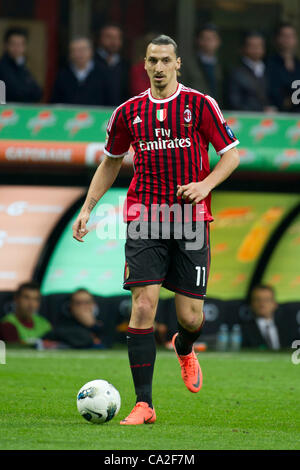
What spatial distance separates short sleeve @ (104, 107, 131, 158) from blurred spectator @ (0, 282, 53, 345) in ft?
17.8

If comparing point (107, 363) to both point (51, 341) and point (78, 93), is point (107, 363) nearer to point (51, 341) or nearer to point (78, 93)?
point (51, 341)

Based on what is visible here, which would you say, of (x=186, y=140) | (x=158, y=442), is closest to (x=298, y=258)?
(x=186, y=140)

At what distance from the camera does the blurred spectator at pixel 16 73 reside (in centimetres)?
1184

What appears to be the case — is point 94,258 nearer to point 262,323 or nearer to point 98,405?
point 262,323

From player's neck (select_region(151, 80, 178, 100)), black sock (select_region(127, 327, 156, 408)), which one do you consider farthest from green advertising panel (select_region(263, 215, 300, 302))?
black sock (select_region(127, 327, 156, 408))

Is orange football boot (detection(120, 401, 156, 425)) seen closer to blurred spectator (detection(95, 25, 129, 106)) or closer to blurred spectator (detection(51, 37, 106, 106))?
blurred spectator (detection(51, 37, 106, 106))

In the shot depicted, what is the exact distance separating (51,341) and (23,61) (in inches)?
131

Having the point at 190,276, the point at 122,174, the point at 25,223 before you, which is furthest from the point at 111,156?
the point at 25,223

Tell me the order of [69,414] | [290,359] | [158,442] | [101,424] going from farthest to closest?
[290,359] → [69,414] → [101,424] → [158,442]

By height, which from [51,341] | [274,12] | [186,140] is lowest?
[51,341]

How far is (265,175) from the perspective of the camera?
12484mm

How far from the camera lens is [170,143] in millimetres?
5902

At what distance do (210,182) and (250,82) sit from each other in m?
7.11

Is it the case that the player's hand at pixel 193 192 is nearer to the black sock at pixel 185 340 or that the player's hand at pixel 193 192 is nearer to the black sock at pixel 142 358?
the black sock at pixel 142 358
